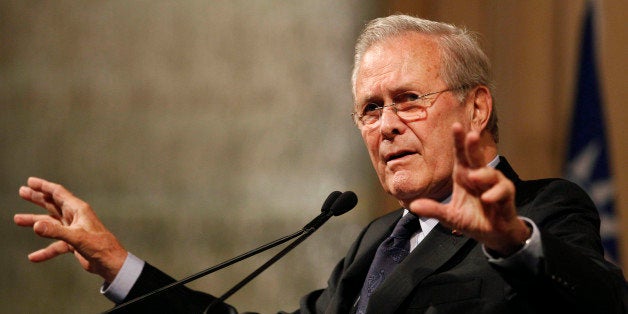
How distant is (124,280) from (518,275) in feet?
4.36

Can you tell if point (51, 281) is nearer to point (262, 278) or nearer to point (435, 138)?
point (262, 278)

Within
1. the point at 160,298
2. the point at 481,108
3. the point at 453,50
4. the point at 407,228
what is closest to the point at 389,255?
the point at 407,228

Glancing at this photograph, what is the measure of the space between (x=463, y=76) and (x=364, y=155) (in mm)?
2310

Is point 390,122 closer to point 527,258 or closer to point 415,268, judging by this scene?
point 415,268

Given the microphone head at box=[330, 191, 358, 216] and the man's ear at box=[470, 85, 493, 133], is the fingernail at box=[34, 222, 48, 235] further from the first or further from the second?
the man's ear at box=[470, 85, 493, 133]

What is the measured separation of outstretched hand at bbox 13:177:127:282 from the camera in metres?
2.45

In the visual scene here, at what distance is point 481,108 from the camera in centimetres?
244

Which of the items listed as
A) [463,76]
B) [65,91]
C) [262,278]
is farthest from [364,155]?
[463,76]

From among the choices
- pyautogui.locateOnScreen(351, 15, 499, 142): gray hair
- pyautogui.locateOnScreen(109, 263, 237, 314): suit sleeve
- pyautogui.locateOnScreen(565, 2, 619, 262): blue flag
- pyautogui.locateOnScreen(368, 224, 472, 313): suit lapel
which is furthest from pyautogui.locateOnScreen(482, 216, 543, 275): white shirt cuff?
pyautogui.locateOnScreen(565, 2, 619, 262): blue flag

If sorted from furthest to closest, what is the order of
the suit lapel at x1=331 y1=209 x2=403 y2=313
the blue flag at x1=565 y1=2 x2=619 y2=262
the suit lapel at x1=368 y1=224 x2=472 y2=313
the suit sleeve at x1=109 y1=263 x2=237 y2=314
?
the blue flag at x1=565 y1=2 x2=619 y2=262 < the suit sleeve at x1=109 y1=263 x2=237 y2=314 < the suit lapel at x1=331 y1=209 x2=403 y2=313 < the suit lapel at x1=368 y1=224 x2=472 y2=313

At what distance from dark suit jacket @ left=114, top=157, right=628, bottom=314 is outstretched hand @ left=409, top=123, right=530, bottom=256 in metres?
0.06

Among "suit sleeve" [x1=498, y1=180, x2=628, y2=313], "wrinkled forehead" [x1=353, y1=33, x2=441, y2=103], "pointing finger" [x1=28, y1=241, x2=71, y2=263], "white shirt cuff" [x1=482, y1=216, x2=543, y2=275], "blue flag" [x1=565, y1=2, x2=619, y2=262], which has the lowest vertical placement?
"blue flag" [x1=565, y1=2, x2=619, y2=262]

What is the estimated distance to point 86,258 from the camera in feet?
8.15

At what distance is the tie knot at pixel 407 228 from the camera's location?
7.86ft
